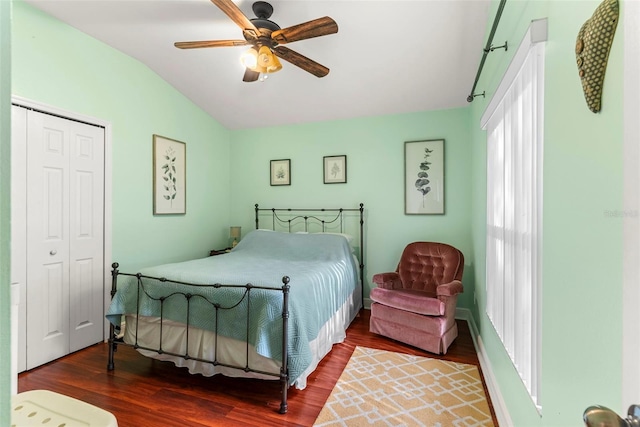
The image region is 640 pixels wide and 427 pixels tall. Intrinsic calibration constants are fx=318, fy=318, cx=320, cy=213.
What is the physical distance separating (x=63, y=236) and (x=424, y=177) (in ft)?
12.4

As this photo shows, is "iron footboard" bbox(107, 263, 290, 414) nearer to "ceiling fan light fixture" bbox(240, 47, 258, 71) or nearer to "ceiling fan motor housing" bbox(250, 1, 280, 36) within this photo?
"ceiling fan light fixture" bbox(240, 47, 258, 71)

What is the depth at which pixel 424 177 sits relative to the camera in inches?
153

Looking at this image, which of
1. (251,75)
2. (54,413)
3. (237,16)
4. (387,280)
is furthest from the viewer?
(387,280)

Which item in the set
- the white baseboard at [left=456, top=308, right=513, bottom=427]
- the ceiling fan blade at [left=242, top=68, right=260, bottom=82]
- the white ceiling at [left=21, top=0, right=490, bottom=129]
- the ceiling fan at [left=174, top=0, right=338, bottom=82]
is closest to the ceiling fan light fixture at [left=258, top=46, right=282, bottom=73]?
the ceiling fan at [left=174, top=0, right=338, bottom=82]

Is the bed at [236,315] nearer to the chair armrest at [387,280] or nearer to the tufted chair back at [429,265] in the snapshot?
the chair armrest at [387,280]

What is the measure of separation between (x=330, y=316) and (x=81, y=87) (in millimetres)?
3119

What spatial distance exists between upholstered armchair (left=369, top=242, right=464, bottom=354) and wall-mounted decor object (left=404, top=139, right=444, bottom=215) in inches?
20.3

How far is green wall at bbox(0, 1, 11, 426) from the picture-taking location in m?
0.44

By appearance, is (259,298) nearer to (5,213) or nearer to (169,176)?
(5,213)

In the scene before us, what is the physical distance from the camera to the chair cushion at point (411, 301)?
2807mm

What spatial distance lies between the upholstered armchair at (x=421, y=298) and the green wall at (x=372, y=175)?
1.37ft

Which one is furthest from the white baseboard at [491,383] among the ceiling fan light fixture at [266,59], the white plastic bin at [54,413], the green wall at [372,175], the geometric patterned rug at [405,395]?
the ceiling fan light fixture at [266,59]

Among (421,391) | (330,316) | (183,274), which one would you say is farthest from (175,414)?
(421,391)

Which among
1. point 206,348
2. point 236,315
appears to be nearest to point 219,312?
point 236,315
